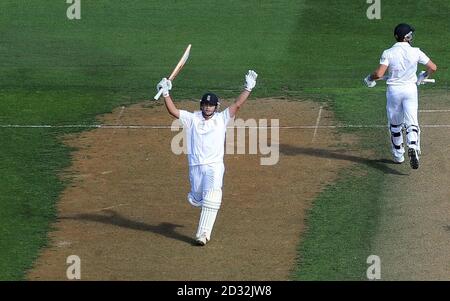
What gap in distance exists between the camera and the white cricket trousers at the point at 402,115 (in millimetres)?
21953

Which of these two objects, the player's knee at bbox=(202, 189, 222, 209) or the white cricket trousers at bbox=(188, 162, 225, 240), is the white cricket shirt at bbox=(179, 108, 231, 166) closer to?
the white cricket trousers at bbox=(188, 162, 225, 240)

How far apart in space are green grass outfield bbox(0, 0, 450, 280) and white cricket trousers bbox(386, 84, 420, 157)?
84 cm

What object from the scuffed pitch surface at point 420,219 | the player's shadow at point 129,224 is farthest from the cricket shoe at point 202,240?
the scuffed pitch surface at point 420,219

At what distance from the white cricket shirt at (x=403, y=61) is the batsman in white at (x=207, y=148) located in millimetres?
4296

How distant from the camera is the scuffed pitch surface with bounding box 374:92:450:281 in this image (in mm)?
17781

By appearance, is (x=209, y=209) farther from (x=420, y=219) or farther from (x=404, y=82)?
(x=404, y=82)

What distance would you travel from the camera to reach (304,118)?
25734 millimetres

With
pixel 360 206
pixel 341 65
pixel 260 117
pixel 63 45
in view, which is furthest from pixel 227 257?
pixel 63 45

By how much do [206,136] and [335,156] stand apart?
16.9 feet

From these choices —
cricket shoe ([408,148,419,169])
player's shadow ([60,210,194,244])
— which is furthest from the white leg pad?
cricket shoe ([408,148,419,169])

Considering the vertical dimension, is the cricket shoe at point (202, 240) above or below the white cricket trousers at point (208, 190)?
below

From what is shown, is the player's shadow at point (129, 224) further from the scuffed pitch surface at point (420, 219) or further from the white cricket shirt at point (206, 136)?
the scuffed pitch surface at point (420, 219)

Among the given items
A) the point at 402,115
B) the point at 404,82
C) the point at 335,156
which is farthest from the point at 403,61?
the point at 335,156

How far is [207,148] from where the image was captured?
733 inches
